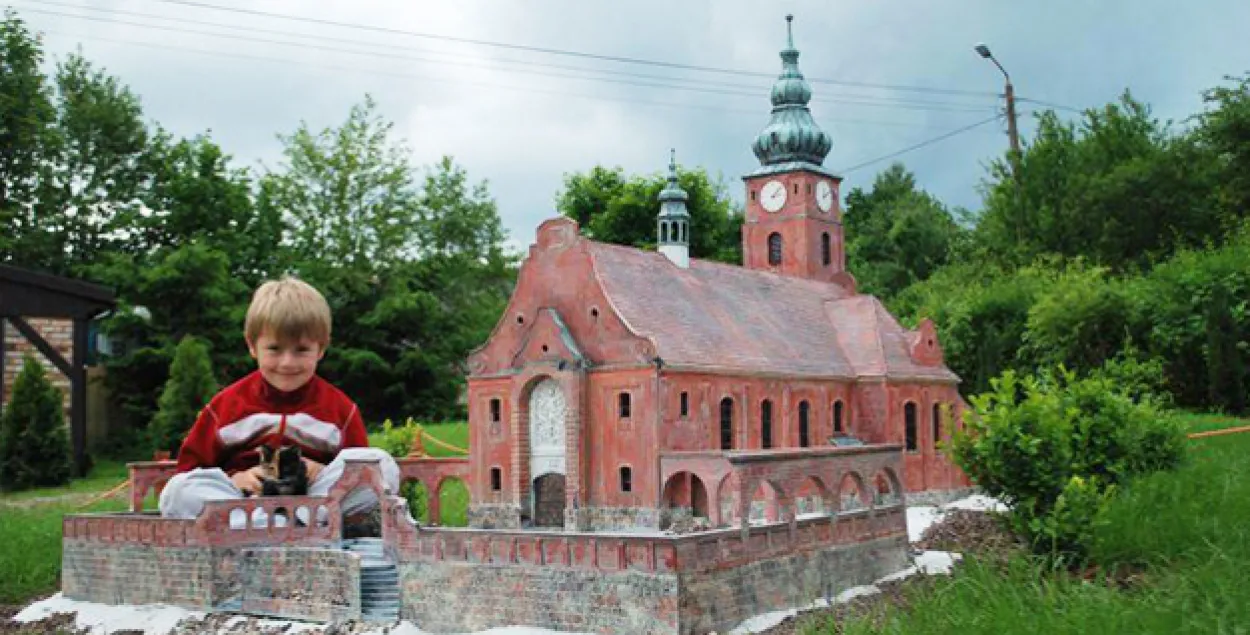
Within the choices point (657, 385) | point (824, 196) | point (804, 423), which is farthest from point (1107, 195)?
point (657, 385)

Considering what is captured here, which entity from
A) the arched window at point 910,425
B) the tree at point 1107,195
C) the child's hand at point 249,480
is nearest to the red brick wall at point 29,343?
the child's hand at point 249,480

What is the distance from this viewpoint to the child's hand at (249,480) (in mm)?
18641

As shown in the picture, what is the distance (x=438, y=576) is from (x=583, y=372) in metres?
9.06

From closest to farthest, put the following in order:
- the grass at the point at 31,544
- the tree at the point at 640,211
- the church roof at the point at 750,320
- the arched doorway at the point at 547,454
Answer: the grass at the point at 31,544 → the arched doorway at the point at 547,454 → the church roof at the point at 750,320 → the tree at the point at 640,211

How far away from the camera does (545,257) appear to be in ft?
90.3

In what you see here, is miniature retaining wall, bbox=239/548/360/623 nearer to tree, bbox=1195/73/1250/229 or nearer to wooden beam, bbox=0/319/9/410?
wooden beam, bbox=0/319/9/410

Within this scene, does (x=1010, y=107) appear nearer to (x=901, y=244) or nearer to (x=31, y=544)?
(x=901, y=244)

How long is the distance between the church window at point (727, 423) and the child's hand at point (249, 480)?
11458mm

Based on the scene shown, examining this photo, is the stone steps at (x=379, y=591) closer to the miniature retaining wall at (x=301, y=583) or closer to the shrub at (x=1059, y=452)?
the miniature retaining wall at (x=301, y=583)

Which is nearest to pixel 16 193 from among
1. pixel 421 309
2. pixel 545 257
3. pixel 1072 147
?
pixel 421 309

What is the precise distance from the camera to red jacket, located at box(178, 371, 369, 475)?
713 inches

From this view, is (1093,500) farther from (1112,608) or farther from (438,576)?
(438,576)

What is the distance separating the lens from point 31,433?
2900 cm

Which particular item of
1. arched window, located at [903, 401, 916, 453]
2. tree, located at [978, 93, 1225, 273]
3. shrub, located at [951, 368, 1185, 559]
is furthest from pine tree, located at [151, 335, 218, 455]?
tree, located at [978, 93, 1225, 273]
